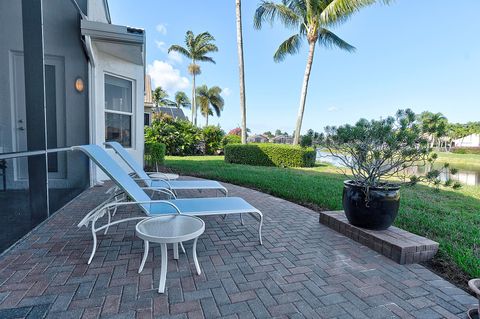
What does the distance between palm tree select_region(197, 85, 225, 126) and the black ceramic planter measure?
1419 inches

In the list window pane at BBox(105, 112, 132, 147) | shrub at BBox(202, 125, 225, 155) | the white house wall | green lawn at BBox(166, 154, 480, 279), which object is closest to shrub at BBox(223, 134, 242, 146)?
shrub at BBox(202, 125, 225, 155)

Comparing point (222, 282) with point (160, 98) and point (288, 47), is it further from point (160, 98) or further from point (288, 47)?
point (160, 98)

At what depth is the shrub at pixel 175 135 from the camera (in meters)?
15.3

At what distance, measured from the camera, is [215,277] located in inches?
91.5

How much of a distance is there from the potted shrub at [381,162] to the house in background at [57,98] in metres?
3.96

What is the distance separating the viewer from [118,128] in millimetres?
6988

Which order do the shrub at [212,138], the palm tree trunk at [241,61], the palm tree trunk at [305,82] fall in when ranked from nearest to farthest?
the palm tree trunk at [241,61], the palm tree trunk at [305,82], the shrub at [212,138]

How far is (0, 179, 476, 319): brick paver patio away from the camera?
1.89 m

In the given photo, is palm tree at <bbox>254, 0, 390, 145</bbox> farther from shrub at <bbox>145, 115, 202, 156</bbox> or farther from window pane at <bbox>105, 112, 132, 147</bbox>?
window pane at <bbox>105, 112, 132, 147</bbox>

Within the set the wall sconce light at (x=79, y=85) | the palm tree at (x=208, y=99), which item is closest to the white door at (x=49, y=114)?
the wall sconce light at (x=79, y=85)

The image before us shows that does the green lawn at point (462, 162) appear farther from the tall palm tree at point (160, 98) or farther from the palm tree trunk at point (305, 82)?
the tall palm tree at point (160, 98)

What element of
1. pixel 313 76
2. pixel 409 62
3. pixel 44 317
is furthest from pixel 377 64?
pixel 44 317

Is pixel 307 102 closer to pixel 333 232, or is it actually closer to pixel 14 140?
pixel 333 232

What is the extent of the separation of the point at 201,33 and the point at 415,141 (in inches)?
1146
